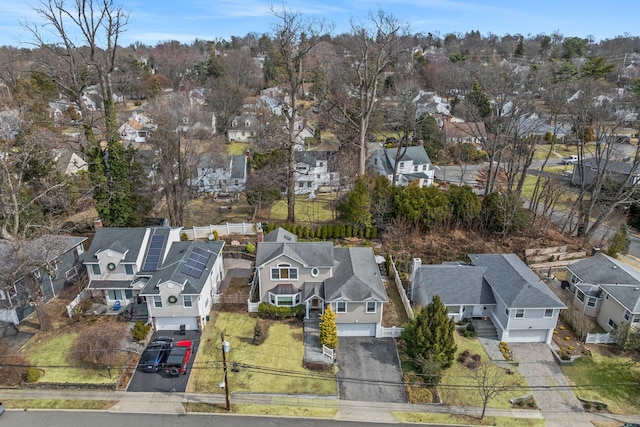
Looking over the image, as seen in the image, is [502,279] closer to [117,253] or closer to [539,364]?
[539,364]

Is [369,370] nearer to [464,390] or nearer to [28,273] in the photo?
[464,390]

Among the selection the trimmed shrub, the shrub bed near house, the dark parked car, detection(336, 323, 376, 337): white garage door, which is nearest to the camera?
the dark parked car

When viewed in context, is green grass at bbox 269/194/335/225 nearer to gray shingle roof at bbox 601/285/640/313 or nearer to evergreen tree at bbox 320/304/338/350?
evergreen tree at bbox 320/304/338/350

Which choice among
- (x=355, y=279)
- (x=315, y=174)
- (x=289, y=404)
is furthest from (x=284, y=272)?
(x=315, y=174)

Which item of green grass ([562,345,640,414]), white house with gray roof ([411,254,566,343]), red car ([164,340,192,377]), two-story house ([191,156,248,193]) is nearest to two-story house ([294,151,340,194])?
two-story house ([191,156,248,193])

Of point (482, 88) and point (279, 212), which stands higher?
point (482, 88)

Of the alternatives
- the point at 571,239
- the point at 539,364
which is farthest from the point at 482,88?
the point at 539,364

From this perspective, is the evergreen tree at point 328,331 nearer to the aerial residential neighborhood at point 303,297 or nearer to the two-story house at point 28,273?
the aerial residential neighborhood at point 303,297
